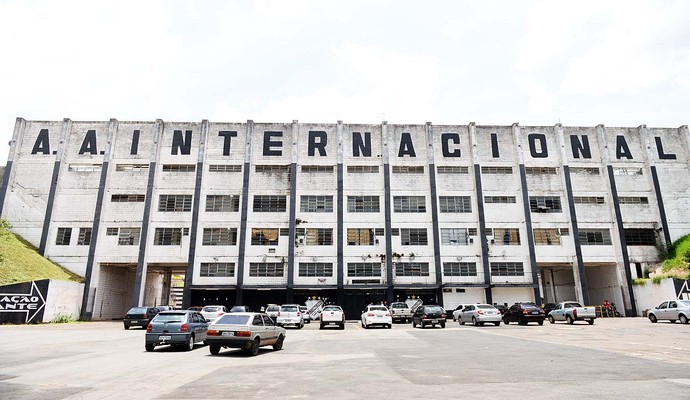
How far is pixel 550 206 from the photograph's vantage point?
152 ft

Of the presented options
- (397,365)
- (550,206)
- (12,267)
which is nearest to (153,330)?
(397,365)

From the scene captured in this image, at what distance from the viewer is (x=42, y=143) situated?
45594 mm

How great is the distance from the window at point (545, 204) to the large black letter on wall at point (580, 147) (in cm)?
584

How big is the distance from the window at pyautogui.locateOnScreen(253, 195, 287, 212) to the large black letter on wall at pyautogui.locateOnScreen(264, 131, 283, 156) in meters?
4.92

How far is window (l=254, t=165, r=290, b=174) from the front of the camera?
46719 millimetres

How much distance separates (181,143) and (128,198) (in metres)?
7.77

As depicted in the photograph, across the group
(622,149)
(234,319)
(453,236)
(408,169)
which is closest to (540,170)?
(622,149)

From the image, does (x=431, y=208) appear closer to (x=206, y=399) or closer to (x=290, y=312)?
(x=290, y=312)

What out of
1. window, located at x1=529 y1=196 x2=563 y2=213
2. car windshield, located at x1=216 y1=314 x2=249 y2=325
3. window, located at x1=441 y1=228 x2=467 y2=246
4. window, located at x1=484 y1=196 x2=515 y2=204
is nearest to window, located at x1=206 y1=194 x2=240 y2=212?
window, located at x1=441 y1=228 x2=467 y2=246

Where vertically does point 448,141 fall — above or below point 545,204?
above

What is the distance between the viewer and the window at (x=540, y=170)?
47.6 m

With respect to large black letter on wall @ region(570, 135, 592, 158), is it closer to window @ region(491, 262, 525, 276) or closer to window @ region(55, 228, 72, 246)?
window @ region(491, 262, 525, 276)

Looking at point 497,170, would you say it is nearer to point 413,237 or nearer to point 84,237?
point 413,237

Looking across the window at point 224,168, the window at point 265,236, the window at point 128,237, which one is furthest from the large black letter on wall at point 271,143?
the window at point 128,237
